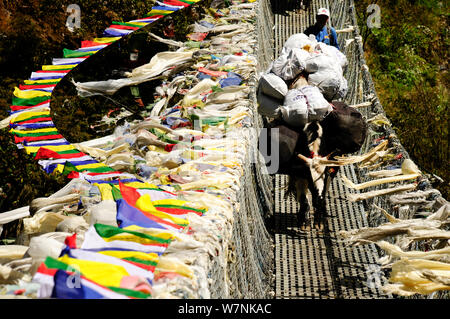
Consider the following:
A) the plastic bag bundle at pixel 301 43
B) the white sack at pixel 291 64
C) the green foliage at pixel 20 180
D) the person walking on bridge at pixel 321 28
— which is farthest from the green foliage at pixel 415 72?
the green foliage at pixel 20 180

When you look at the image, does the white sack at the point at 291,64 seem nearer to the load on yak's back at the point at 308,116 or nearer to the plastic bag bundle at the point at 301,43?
the load on yak's back at the point at 308,116

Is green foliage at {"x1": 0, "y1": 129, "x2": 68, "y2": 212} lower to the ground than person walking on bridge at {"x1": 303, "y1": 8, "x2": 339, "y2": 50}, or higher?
lower

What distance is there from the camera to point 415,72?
619 inches

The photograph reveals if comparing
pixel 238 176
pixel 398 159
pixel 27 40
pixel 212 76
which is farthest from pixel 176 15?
pixel 238 176

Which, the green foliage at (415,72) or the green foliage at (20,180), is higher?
the green foliage at (20,180)

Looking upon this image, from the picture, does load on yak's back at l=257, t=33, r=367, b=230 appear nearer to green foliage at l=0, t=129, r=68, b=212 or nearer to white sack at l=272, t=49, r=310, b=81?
white sack at l=272, t=49, r=310, b=81

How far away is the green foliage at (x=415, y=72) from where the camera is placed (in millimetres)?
11977

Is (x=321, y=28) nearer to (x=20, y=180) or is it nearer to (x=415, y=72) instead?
(x=20, y=180)

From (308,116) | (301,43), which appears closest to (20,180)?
(301,43)

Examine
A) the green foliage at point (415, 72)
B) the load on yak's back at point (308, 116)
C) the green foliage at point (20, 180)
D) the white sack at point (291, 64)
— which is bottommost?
the green foliage at point (415, 72)

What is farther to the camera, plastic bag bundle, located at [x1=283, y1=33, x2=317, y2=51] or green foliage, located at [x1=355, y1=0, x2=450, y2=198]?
green foliage, located at [x1=355, y1=0, x2=450, y2=198]

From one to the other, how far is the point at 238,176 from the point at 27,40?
7.53 metres

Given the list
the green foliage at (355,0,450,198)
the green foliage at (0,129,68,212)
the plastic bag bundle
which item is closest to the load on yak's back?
the plastic bag bundle

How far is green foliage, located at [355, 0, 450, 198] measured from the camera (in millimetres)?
11977
